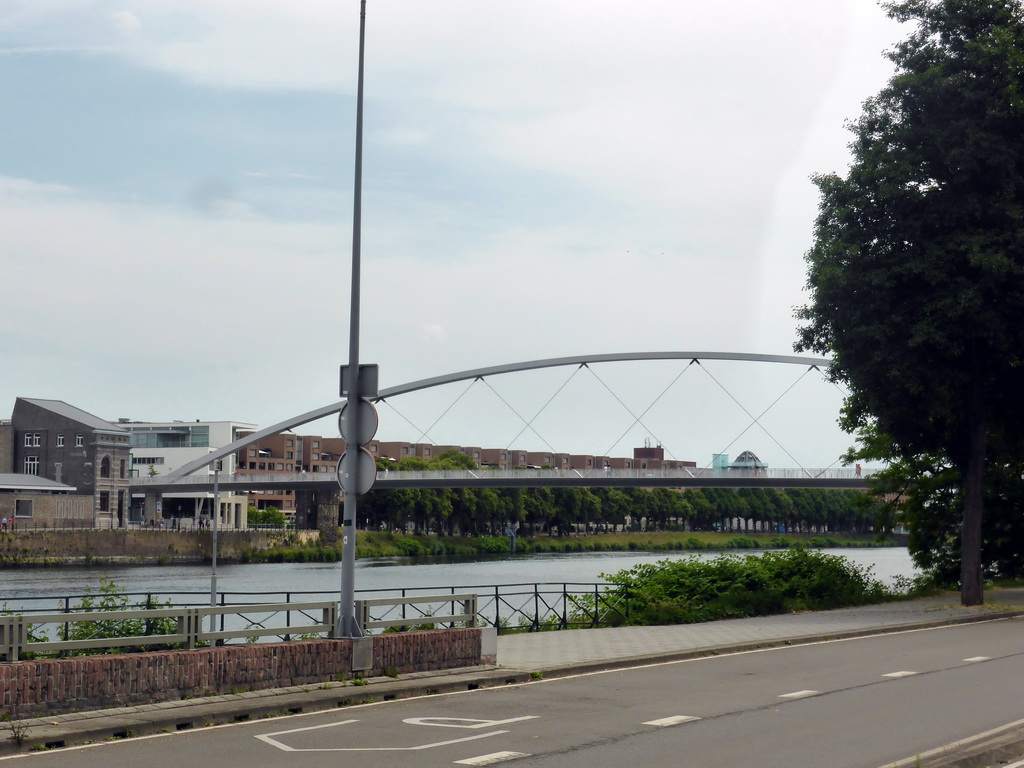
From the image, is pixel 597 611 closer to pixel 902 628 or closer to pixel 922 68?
pixel 902 628

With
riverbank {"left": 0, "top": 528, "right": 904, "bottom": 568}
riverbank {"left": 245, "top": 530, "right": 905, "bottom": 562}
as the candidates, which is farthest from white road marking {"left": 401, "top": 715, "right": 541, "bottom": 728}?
riverbank {"left": 245, "top": 530, "right": 905, "bottom": 562}

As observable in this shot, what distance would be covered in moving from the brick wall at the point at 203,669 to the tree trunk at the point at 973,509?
1588 cm

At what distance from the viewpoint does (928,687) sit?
1335 centimetres

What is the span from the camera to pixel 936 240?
25422mm

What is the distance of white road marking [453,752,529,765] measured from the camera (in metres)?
8.96

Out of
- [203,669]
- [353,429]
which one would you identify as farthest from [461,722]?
[353,429]

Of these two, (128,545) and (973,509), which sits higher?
(973,509)

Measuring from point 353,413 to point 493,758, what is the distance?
5910mm

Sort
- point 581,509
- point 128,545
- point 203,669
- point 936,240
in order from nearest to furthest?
point 203,669 → point 936,240 → point 128,545 → point 581,509

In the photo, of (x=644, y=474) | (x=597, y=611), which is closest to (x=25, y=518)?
(x=644, y=474)

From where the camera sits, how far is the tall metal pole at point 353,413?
13.5m

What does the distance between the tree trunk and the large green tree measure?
3cm

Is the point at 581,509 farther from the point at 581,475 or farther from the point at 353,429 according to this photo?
the point at 353,429

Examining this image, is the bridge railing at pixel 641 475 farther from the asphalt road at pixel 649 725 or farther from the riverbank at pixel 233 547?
the asphalt road at pixel 649 725
